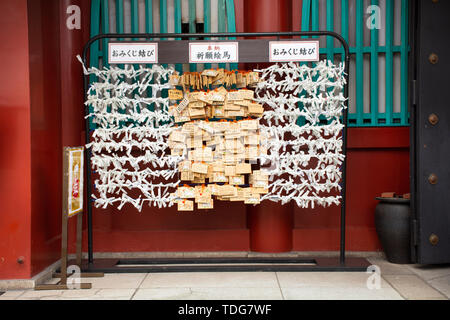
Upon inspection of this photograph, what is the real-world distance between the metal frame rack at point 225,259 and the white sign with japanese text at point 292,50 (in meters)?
0.08

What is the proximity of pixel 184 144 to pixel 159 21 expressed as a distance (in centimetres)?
183

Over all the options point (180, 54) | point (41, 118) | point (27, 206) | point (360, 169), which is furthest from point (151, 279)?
point (360, 169)

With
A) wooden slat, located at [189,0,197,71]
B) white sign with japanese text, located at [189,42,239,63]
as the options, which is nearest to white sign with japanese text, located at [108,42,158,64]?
white sign with japanese text, located at [189,42,239,63]

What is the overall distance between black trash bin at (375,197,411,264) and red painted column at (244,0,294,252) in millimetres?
1090

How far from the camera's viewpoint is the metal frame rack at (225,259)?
4848 millimetres

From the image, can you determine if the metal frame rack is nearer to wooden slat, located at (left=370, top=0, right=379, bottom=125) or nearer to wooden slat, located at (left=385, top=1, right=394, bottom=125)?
wooden slat, located at (left=370, top=0, right=379, bottom=125)

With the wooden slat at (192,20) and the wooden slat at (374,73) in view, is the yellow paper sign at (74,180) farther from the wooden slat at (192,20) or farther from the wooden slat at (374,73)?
the wooden slat at (374,73)

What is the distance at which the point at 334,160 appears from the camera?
4.97 meters

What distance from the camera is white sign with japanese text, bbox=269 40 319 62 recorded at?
190 inches

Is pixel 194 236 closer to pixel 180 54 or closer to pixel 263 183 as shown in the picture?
pixel 263 183

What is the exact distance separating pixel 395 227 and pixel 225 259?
200 cm

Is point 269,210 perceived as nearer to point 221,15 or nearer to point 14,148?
point 221,15

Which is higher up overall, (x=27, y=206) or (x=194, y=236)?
(x=27, y=206)

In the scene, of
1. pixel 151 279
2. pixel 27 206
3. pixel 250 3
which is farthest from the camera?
pixel 250 3
